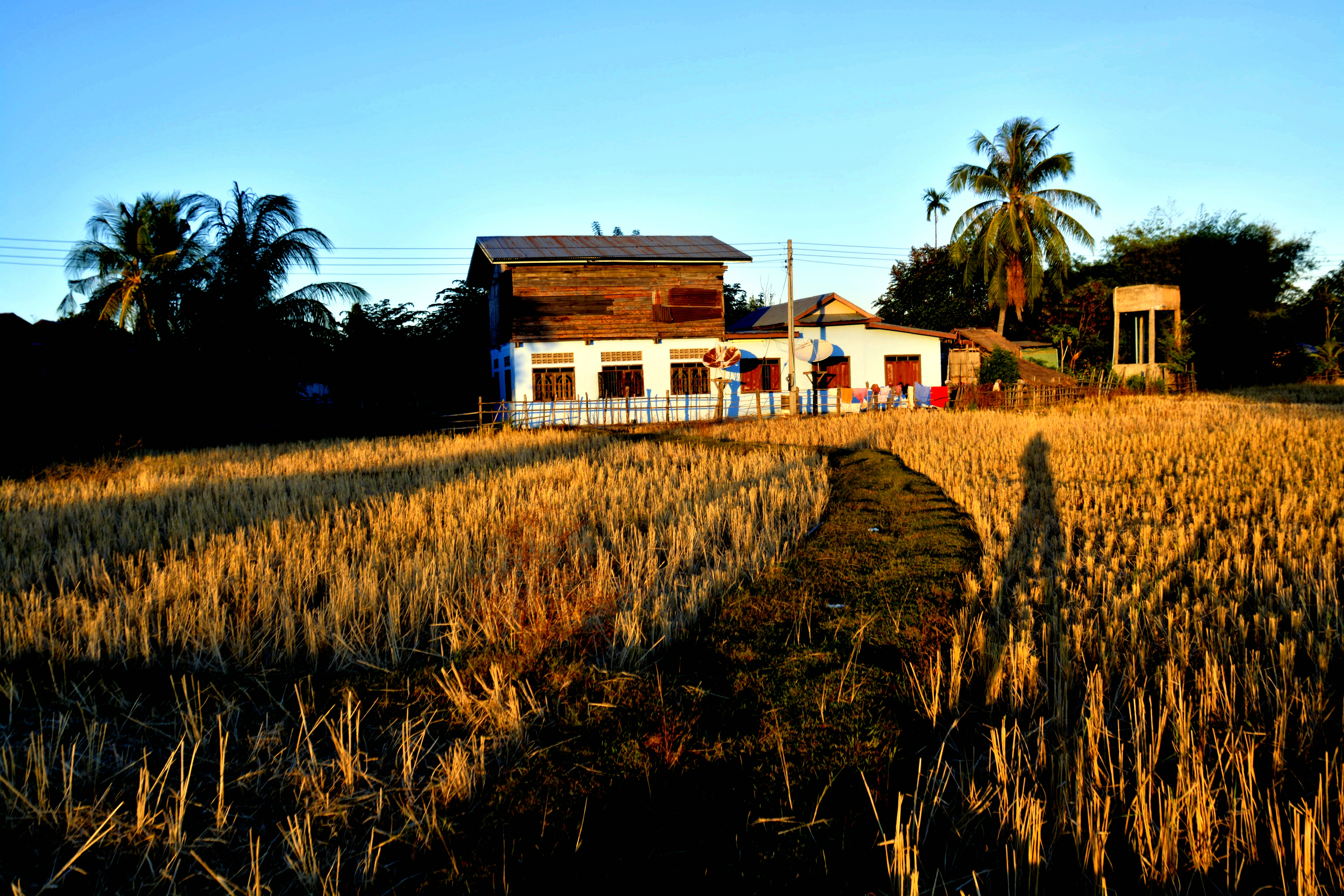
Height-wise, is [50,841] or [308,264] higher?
[308,264]

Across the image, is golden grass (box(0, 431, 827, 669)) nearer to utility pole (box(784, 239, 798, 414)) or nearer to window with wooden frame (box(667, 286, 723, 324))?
utility pole (box(784, 239, 798, 414))

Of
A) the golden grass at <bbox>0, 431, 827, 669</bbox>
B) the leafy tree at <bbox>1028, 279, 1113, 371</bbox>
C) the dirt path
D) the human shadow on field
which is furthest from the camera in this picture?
the leafy tree at <bbox>1028, 279, 1113, 371</bbox>

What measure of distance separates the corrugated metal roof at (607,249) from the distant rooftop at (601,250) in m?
0.02

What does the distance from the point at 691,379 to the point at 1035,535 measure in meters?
20.4

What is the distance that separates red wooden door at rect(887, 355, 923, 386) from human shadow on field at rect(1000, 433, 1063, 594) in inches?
739

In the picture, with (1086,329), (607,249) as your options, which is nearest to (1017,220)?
(1086,329)

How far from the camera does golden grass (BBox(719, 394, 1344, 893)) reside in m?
2.12

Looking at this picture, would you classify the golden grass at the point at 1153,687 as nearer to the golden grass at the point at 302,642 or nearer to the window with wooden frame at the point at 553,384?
the golden grass at the point at 302,642

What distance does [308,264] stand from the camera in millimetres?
21641

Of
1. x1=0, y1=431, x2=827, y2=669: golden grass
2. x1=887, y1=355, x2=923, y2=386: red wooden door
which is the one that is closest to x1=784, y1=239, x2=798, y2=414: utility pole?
x1=887, y1=355, x2=923, y2=386: red wooden door

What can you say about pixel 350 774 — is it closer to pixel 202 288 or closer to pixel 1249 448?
pixel 1249 448

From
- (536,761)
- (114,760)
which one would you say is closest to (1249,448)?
(536,761)

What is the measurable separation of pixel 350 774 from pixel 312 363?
2295cm

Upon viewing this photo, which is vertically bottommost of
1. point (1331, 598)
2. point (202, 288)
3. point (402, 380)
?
point (1331, 598)
